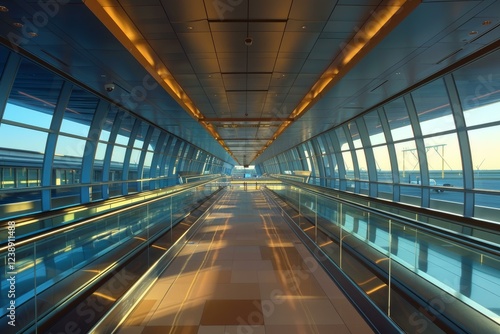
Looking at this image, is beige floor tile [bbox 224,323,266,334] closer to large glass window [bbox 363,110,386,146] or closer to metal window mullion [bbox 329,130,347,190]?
large glass window [bbox 363,110,386,146]

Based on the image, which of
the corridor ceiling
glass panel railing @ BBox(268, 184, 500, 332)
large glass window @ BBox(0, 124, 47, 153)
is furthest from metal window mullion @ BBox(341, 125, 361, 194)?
large glass window @ BBox(0, 124, 47, 153)

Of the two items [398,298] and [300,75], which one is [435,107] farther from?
[398,298]

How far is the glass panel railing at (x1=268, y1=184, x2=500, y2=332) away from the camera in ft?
6.66

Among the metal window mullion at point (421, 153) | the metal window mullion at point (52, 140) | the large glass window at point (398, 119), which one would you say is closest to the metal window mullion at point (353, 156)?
the large glass window at point (398, 119)

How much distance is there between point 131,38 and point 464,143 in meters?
8.27

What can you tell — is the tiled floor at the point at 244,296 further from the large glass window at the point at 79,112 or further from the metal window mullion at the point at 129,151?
the metal window mullion at the point at 129,151

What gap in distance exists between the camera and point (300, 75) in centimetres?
749

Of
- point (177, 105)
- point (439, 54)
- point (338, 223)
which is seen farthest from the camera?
point (177, 105)

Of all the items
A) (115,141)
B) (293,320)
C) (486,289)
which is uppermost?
(115,141)

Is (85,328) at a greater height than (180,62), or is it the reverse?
(180,62)

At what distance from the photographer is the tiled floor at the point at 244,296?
2.68 meters

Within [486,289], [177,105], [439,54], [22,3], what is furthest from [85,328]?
[177,105]

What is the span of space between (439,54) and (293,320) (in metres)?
5.58

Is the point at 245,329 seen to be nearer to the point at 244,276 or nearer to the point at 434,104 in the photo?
the point at 244,276
